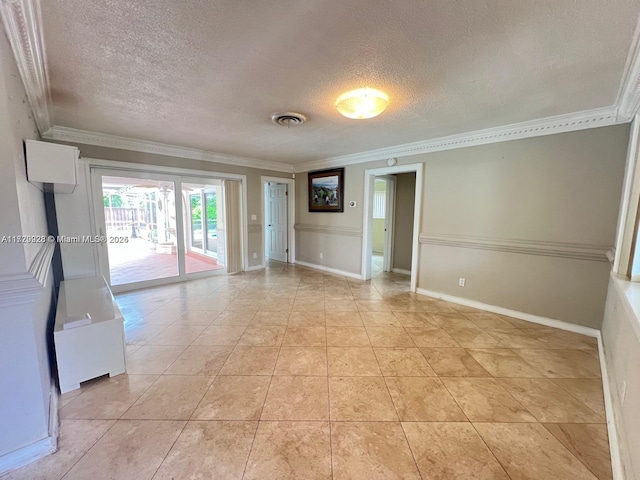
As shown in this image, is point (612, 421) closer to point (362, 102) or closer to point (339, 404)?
point (339, 404)

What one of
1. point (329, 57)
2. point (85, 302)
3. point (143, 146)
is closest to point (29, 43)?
point (329, 57)

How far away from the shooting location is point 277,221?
21.2 ft

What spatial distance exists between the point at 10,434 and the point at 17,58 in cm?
214

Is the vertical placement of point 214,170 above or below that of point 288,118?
below

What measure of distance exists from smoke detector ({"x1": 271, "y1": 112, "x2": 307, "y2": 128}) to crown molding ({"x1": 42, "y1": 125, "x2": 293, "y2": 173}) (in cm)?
221

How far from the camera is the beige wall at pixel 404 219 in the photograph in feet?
16.7

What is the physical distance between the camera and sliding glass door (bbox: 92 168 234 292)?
3779 millimetres

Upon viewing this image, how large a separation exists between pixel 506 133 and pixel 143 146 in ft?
16.2

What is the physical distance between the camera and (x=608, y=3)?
4.02 ft

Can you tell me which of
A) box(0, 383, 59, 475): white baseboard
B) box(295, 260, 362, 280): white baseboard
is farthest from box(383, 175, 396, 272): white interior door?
box(0, 383, 59, 475): white baseboard

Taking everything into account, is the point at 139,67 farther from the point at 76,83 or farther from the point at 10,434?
the point at 10,434

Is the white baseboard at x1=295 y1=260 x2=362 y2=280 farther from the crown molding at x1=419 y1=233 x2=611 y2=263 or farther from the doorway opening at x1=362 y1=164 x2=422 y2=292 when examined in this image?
the crown molding at x1=419 y1=233 x2=611 y2=263

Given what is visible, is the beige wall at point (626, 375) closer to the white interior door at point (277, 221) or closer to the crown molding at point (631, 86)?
the crown molding at point (631, 86)

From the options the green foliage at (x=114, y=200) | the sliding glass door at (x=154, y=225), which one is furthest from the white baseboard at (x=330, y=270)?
the green foliage at (x=114, y=200)
